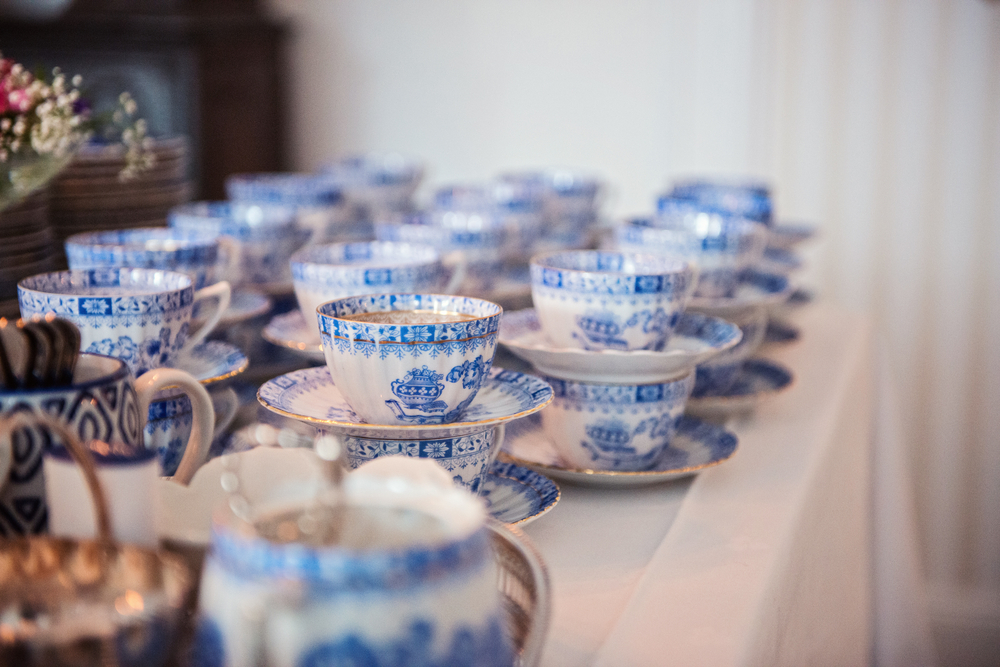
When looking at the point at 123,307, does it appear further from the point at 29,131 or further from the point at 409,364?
the point at 29,131

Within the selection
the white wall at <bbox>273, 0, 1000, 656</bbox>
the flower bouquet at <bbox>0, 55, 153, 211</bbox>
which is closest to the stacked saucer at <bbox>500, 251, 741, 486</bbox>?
the flower bouquet at <bbox>0, 55, 153, 211</bbox>

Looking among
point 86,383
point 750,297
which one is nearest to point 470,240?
point 750,297

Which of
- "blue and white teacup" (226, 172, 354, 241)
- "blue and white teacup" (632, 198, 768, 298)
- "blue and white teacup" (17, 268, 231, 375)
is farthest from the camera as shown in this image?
"blue and white teacup" (226, 172, 354, 241)

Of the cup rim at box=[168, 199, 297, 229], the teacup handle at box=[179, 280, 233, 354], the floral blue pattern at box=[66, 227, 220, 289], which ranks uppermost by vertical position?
the cup rim at box=[168, 199, 297, 229]

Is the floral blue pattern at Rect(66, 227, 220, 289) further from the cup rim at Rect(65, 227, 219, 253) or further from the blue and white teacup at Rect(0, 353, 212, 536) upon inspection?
the blue and white teacup at Rect(0, 353, 212, 536)

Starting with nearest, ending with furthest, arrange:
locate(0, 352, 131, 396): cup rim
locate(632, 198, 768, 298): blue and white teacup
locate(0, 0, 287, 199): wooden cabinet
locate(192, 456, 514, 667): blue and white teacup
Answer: locate(192, 456, 514, 667): blue and white teacup
locate(0, 352, 131, 396): cup rim
locate(632, 198, 768, 298): blue and white teacup
locate(0, 0, 287, 199): wooden cabinet

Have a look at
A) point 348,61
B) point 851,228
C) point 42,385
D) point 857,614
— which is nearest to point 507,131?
point 348,61

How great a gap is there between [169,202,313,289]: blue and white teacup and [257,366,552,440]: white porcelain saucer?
343mm

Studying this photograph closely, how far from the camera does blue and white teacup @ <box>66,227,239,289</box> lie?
84 cm

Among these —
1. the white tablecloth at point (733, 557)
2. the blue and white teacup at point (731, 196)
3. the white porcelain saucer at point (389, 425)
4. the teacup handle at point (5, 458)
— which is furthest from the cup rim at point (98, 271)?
the blue and white teacup at point (731, 196)

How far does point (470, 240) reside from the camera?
1136mm

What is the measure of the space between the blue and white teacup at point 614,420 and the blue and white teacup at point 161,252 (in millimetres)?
346

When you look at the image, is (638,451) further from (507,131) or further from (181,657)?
(507,131)

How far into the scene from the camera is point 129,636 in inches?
14.6
